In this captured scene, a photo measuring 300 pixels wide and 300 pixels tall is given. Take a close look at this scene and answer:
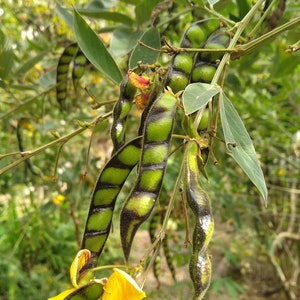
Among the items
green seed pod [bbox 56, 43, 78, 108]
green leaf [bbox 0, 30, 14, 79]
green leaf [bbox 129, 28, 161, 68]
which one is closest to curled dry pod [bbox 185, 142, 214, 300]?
green leaf [bbox 129, 28, 161, 68]

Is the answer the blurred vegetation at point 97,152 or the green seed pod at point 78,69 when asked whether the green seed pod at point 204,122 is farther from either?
the green seed pod at point 78,69

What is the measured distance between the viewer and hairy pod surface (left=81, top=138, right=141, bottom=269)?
0.63m

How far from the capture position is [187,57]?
73cm

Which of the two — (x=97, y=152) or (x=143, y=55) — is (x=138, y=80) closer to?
(x=143, y=55)

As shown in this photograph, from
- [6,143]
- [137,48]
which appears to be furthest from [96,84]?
[137,48]

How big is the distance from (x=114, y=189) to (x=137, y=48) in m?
0.38

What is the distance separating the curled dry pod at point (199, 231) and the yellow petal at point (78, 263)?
Answer: 134mm

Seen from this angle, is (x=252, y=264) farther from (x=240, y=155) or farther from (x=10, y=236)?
(x=240, y=155)

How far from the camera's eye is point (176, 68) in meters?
0.70

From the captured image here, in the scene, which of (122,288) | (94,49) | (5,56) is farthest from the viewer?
(5,56)

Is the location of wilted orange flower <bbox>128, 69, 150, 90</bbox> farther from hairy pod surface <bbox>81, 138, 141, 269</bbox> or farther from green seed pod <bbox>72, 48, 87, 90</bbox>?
green seed pod <bbox>72, 48, 87, 90</bbox>

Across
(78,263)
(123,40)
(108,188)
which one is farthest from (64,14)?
(78,263)

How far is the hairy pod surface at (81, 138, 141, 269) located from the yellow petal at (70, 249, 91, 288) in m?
0.04

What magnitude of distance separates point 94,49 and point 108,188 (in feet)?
1.19
